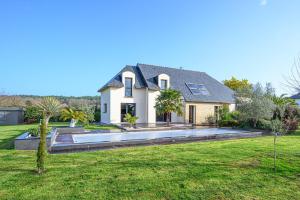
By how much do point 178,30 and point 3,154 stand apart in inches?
804

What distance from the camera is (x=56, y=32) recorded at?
932 inches

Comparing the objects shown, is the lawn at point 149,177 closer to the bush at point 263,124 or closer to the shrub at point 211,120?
A: the bush at point 263,124

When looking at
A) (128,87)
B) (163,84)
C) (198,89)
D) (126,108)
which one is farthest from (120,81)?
(198,89)

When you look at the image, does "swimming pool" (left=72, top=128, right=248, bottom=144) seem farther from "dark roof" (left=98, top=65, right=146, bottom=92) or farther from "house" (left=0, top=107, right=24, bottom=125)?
"house" (left=0, top=107, right=24, bottom=125)

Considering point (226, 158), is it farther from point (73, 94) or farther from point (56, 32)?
point (73, 94)

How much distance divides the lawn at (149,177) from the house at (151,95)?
15.8 m

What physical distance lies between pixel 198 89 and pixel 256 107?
9248 millimetres

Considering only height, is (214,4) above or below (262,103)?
above

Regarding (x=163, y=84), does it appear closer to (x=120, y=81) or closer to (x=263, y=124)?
(x=120, y=81)

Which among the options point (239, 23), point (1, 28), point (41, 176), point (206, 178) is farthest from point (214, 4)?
point (1, 28)

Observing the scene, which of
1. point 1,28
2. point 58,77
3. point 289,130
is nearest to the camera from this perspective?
point 289,130

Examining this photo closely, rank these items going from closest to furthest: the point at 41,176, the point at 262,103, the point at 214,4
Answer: the point at 41,176 → the point at 214,4 → the point at 262,103

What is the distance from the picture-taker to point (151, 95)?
25.4 meters

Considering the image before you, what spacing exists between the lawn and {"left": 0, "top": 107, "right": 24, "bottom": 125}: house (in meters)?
21.2
